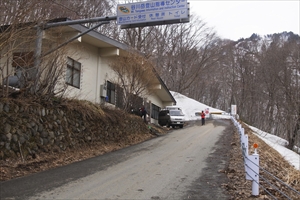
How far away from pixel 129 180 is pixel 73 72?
28.0ft

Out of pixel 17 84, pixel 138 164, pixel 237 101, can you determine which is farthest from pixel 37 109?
pixel 237 101

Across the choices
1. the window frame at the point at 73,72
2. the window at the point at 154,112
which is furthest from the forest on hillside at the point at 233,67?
the window frame at the point at 73,72

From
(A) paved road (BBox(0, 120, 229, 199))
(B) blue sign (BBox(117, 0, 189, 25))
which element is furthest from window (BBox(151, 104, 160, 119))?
(B) blue sign (BBox(117, 0, 189, 25))

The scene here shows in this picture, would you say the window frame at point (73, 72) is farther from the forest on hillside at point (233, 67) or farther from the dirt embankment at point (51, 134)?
the forest on hillside at point (233, 67)

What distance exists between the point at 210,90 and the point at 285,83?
109 feet

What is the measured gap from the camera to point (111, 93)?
62.3 ft

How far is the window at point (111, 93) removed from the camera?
18.6 m

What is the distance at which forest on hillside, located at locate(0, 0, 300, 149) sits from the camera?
32219mm

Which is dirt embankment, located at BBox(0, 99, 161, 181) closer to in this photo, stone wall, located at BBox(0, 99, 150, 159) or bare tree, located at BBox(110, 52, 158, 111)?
stone wall, located at BBox(0, 99, 150, 159)

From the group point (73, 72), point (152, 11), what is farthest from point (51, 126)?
point (152, 11)

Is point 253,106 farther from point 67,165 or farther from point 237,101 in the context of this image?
point 67,165

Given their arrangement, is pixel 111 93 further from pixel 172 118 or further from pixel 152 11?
pixel 152 11

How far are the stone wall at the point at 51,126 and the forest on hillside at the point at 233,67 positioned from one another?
1863 centimetres

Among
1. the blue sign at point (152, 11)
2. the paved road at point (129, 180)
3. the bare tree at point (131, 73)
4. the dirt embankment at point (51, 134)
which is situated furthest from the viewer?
the bare tree at point (131, 73)
